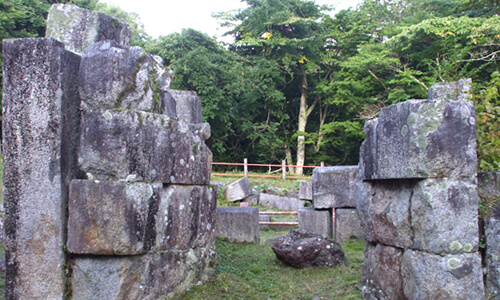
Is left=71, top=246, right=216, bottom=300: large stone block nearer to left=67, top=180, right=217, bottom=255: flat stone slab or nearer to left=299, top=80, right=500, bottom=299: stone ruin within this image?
left=67, top=180, right=217, bottom=255: flat stone slab

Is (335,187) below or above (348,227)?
above

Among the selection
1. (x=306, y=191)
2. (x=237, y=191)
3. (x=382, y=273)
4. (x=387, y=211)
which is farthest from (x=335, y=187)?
(x=237, y=191)

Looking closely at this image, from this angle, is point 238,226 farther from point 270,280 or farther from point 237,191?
point 237,191

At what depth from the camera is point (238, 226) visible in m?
8.03

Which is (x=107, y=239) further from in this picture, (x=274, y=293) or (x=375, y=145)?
(x=375, y=145)

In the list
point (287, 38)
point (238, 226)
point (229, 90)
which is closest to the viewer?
point (238, 226)

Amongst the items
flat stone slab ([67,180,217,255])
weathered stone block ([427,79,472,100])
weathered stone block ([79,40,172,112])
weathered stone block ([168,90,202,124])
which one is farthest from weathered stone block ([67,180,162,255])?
weathered stone block ([168,90,202,124])

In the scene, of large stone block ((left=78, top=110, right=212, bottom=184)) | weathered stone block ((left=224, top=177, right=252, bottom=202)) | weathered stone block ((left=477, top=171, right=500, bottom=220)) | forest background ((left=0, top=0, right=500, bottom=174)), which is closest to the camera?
weathered stone block ((left=477, top=171, right=500, bottom=220))

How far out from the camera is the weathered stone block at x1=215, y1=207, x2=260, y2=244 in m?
8.00

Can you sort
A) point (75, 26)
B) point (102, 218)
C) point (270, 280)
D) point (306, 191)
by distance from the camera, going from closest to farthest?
1. point (102, 218)
2. point (75, 26)
3. point (270, 280)
4. point (306, 191)

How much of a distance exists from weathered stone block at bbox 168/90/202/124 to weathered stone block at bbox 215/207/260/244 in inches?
81.2

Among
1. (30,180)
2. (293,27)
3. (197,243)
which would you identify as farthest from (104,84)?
(293,27)

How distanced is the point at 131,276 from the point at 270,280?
7.17 feet

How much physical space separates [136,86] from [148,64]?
30cm
